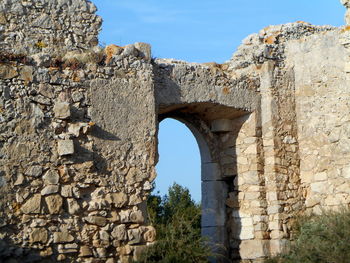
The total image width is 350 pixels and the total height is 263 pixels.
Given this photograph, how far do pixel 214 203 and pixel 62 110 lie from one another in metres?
3.43

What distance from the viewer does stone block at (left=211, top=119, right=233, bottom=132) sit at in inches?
390

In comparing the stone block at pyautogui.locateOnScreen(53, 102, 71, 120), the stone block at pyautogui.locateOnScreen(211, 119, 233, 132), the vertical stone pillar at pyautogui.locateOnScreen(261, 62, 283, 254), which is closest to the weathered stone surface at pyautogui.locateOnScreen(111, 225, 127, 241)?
the stone block at pyautogui.locateOnScreen(53, 102, 71, 120)

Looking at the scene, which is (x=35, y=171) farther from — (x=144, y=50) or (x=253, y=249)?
(x=253, y=249)

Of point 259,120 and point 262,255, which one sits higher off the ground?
point 259,120

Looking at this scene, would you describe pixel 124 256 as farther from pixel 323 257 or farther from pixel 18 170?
pixel 323 257

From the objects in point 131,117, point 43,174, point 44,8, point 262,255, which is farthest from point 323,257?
point 44,8

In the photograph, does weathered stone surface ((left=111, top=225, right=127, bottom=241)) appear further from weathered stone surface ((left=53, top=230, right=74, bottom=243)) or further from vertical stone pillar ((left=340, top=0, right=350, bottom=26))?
vertical stone pillar ((left=340, top=0, right=350, bottom=26))

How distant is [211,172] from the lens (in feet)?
32.8

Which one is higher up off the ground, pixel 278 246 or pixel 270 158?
pixel 270 158

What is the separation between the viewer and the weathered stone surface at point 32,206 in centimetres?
706

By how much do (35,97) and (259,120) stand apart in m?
3.89

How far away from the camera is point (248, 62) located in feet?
32.7

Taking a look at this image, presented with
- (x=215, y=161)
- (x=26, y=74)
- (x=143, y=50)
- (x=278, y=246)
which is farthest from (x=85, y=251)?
(x=215, y=161)

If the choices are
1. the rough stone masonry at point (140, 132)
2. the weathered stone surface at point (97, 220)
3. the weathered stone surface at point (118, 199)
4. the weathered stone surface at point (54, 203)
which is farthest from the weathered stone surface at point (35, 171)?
the weathered stone surface at point (118, 199)
